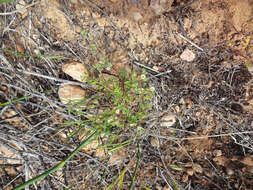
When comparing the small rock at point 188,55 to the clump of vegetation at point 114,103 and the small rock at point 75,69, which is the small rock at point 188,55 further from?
the small rock at point 75,69

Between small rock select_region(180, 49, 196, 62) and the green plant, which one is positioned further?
small rock select_region(180, 49, 196, 62)

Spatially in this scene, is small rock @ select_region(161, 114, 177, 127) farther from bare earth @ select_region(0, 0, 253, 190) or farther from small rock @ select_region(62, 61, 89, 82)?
small rock @ select_region(62, 61, 89, 82)

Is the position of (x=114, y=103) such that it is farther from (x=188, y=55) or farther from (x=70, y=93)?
(x=188, y=55)

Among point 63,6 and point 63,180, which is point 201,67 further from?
point 63,180

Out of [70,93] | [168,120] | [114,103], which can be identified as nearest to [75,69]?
[70,93]

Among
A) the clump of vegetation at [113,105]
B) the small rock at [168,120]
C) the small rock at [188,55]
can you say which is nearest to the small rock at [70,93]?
the clump of vegetation at [113,105]

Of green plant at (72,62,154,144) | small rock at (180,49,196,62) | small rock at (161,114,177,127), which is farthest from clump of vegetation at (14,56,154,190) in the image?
small rock at (180,49,196,62)
